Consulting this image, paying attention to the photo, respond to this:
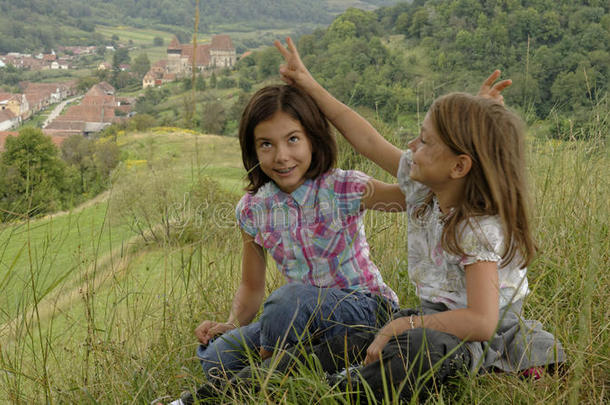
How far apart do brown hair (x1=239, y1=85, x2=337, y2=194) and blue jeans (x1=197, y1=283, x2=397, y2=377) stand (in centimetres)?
36

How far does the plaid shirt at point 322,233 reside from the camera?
1.51 m

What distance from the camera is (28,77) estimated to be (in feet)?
177

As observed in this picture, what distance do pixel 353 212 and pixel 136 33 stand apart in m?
82.4

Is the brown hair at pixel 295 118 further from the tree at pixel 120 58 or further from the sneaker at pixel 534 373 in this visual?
the tree at pixel 120 58

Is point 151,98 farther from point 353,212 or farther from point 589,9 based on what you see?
point 353,212

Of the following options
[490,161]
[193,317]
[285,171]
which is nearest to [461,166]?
[490,161]

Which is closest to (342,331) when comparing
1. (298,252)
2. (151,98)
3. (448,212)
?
(298,252)

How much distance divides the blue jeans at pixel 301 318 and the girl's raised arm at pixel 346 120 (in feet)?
1.21

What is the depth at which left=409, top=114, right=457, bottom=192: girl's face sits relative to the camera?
3.92 ft

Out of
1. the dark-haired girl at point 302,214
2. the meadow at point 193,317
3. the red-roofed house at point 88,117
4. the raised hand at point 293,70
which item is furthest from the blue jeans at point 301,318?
the red-roofed house at point 88,117

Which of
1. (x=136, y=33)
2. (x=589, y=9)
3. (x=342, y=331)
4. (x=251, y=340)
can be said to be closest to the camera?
(x=342, y=331)

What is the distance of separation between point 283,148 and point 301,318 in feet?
1.51

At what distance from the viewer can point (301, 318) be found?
1.33 m

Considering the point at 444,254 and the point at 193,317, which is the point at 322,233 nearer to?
the point at 444,254
